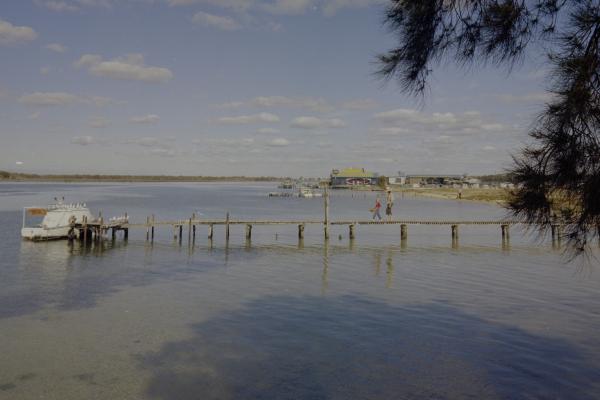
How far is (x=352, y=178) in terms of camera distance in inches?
7229

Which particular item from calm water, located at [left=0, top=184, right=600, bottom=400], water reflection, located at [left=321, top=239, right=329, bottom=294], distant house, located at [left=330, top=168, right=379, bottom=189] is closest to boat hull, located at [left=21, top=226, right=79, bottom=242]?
calm water, located at [left=0, top=184, right=600, bottom=400]

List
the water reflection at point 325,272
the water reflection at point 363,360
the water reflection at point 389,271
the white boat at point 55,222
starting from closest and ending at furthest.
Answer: the water reflection at point 363,360 < the water reflection at point 325,272 < the water reflection at point 389,271 < the white boat at point 55,222

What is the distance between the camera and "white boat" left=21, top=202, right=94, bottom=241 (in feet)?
103

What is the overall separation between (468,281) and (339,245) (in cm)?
1243

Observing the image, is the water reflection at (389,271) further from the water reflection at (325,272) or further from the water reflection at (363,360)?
the water reflection at (363,360)

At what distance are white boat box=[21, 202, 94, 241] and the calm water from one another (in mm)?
6607

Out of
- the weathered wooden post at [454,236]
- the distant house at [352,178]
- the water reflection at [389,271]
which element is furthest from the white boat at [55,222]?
the distant house at [352,178]

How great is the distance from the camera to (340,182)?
607 feet

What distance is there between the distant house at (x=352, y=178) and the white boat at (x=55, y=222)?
15121cm

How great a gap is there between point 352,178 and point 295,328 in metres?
172

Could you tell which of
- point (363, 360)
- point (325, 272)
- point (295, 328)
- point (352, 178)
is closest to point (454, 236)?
point (325, 272)

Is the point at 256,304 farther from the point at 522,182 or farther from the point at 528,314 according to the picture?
the point at 522,182

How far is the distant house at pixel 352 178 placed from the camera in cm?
18338

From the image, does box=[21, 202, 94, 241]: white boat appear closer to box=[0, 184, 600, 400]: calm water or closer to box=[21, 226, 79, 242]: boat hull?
box=[21, 226, 79, 242]: boat hull
